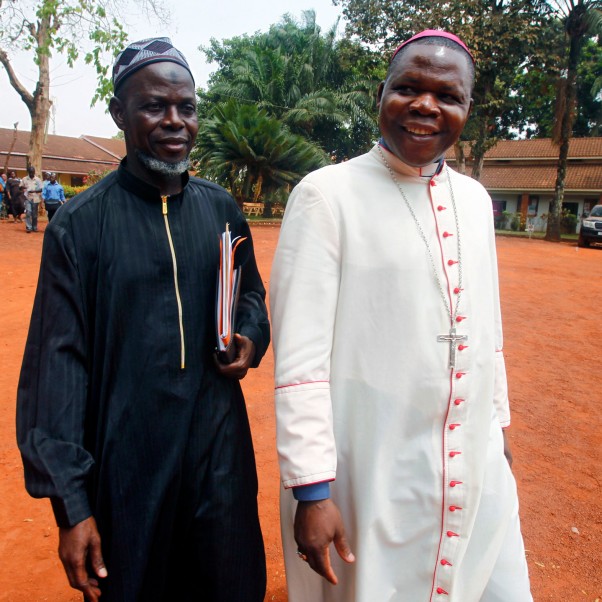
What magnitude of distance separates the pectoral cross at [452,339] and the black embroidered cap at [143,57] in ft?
3.81

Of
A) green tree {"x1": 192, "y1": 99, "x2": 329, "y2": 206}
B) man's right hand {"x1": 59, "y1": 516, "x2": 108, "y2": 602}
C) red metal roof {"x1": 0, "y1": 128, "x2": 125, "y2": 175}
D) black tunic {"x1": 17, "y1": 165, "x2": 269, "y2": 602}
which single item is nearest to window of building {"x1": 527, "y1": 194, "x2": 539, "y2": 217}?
green tree {"x1": 192, "y1": 99, "x2": 329, "y2": 206}

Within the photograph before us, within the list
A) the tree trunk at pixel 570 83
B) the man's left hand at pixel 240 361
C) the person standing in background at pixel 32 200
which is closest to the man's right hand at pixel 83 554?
the man's left hand at pixel 240 361

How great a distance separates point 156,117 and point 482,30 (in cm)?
2192

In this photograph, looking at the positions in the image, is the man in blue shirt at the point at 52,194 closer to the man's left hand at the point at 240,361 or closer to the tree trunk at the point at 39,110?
the tree trunk at the point at 39,110

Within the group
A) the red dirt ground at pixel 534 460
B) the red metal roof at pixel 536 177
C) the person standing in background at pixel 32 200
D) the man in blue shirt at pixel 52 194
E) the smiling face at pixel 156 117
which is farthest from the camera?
the red metal roof at pixel 536 177

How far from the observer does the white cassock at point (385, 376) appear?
5.25 feet

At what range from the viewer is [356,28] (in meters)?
23.5

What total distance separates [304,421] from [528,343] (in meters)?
6.18

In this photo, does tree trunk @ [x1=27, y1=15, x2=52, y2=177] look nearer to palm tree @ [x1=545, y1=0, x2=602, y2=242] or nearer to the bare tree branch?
the bare tree branch

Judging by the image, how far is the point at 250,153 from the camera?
21.3 meters

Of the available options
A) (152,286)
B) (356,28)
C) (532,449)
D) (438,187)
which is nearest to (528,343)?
(532,449)

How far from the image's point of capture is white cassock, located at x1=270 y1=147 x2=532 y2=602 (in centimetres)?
160

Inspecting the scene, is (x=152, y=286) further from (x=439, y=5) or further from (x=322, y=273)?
(x=439, y=5)

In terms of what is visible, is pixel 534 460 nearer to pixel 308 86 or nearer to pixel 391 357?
pixel 391 357
